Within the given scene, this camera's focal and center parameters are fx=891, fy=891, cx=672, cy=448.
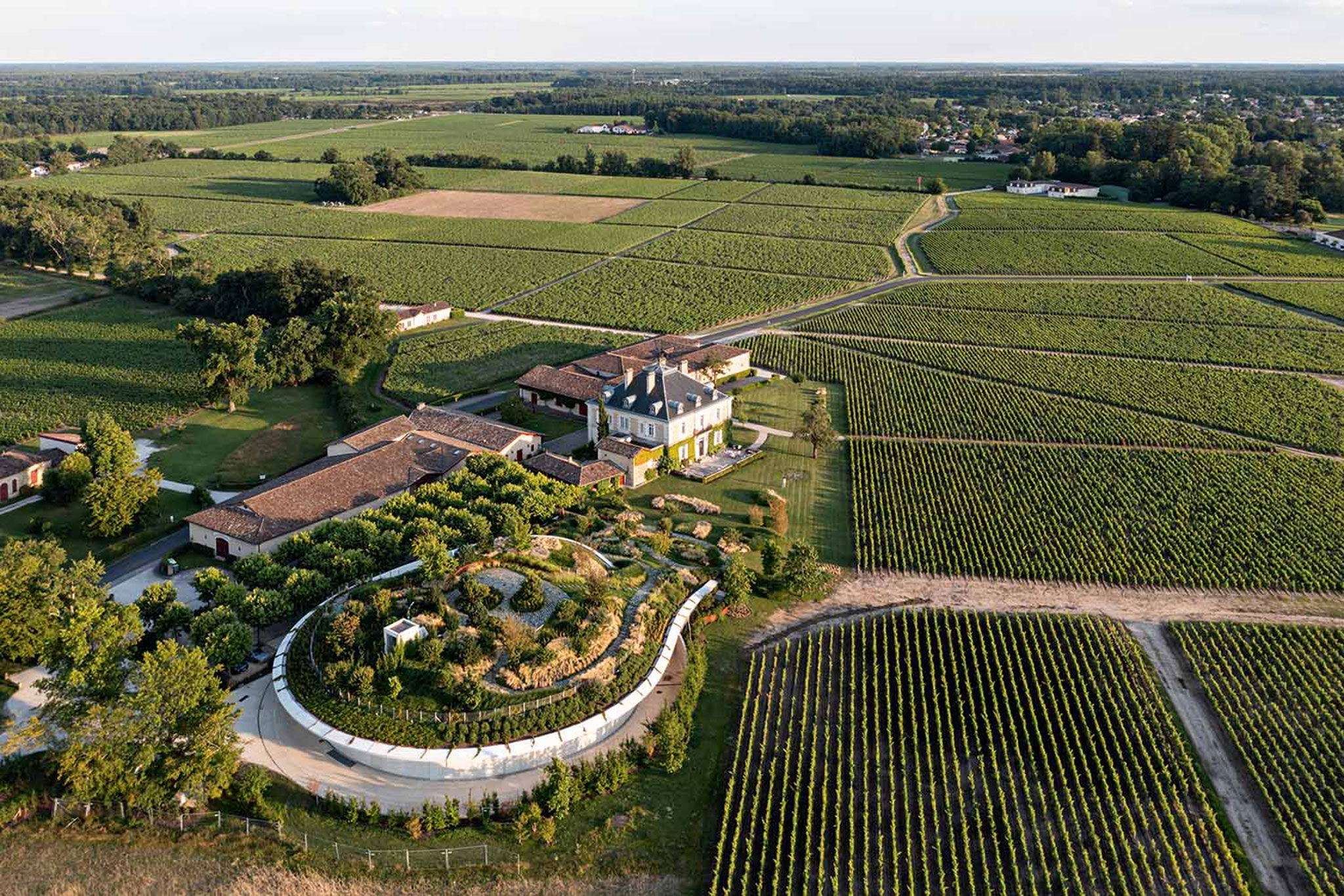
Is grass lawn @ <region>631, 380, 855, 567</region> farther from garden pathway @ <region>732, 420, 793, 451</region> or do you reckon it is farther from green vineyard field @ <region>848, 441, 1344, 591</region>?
green vineyard field @ <region>848, 441, 1344, 591</region>

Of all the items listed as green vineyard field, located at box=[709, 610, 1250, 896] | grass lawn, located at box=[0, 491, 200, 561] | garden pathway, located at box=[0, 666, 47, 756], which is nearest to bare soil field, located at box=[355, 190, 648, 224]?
grass lawn, located at box=[0, 491, 200, 561]

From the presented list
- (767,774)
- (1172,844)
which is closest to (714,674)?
(767,774)

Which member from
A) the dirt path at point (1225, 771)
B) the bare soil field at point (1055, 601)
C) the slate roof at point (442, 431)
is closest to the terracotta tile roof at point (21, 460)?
the slate roof at point (442, 431)

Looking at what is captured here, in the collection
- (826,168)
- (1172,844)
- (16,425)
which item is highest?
(826,168)

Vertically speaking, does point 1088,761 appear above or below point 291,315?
below

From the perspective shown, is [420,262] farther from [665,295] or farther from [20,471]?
[20,471]

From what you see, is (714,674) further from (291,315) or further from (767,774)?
(291,315)
